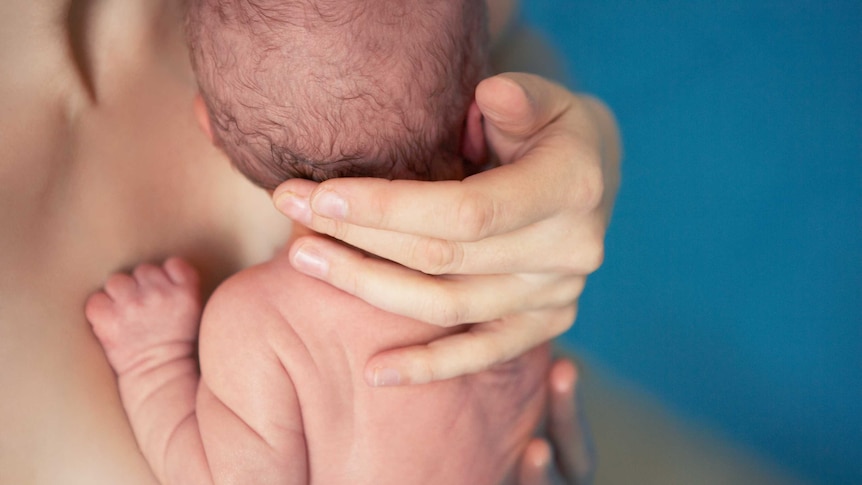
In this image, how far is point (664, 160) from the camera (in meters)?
1.58

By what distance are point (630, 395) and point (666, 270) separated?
0.32 m

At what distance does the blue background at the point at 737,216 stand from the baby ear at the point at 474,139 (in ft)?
1.97

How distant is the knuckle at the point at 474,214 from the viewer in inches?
21.0

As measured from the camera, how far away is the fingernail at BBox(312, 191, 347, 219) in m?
0.52

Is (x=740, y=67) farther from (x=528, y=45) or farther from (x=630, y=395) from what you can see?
(x=630, y=395)

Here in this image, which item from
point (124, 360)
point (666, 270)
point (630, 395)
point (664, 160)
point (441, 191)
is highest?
point (441, 191)

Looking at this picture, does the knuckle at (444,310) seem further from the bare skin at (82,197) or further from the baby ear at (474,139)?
the bare skin at (82,197)

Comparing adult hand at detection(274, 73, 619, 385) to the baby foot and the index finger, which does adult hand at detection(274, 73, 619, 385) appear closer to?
the index finger

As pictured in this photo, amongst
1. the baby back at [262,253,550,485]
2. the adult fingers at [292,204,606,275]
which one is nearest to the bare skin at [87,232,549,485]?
the baby back at [262,253,550,485]

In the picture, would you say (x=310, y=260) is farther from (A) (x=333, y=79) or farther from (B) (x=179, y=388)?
(B) (x=179, y=388)

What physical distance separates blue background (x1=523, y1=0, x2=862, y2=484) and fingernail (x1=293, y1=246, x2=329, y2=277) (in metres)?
0.81

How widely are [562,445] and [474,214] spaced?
1.59 ft

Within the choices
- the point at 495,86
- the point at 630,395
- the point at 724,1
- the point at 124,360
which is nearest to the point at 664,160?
the point at 724,1

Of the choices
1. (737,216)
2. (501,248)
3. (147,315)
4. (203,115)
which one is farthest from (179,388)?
(737,216)
